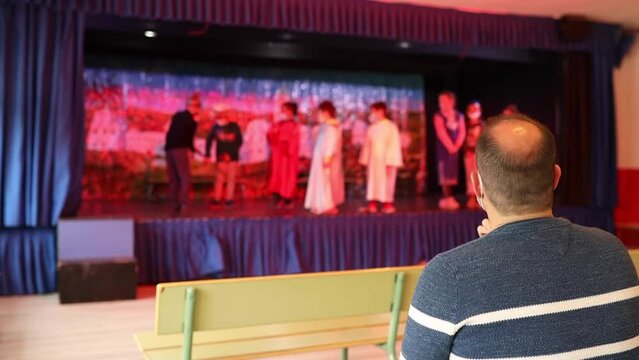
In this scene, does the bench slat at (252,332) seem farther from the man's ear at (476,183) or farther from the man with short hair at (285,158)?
the man with short hair at (285,158)

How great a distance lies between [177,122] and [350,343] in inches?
180

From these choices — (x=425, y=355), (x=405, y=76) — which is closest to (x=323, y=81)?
(x=405, y=76)

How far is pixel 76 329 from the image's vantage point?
4.13 m

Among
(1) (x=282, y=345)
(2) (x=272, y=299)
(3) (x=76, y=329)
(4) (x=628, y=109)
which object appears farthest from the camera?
(4) (x=628, y=109)

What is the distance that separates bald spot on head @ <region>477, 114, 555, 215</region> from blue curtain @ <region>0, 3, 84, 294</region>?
182 inches

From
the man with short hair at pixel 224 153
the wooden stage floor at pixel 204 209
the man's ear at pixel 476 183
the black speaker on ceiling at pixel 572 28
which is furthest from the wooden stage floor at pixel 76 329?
the black speaker on ceiling at pixel 572 28

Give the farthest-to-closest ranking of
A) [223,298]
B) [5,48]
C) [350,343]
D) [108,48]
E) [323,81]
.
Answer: [323,81], [108,48], [5,48], [350,343], [223,298]

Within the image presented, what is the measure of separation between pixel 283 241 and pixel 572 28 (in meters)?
3.94

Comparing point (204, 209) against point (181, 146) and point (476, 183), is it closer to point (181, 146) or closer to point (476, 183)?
point (181, 146)

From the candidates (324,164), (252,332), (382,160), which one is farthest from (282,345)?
(382,160)

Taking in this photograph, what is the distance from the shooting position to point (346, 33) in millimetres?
6035

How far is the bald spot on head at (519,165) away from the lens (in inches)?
40.1

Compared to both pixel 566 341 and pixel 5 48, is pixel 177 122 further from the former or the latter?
pixel 566 341

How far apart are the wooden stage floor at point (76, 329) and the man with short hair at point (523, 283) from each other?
2.64 meters
